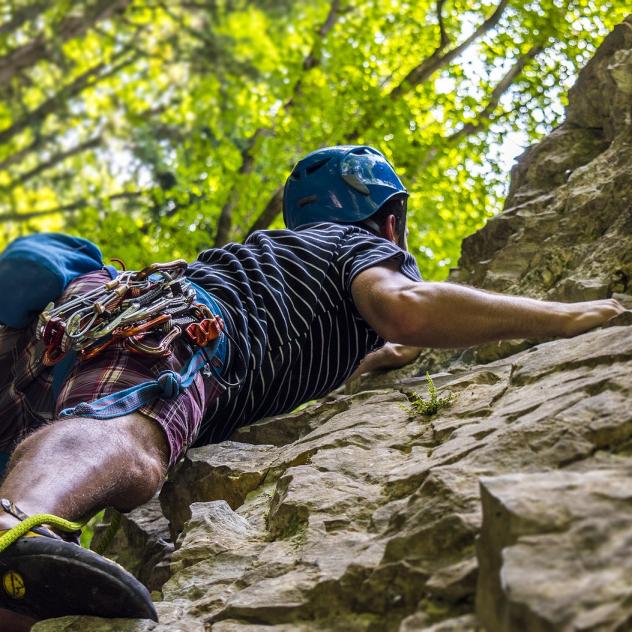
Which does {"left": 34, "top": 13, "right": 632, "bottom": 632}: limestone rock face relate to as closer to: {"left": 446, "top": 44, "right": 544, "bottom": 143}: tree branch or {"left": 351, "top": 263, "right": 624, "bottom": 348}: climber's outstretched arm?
{"left": 351, "top": 263, "right": 624, "bottom": 348}: climber's outstretched arm

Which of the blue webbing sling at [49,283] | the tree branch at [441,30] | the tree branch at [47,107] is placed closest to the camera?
the blue webbing sling at [49,283]

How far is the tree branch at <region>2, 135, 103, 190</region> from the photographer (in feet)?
50.1

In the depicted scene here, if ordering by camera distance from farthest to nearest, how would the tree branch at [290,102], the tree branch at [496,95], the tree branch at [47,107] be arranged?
1. the tree branch at [47,107]
2. the tree branch at [290,102]
3. the tree branch at [496,95]

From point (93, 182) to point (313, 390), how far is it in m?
12.9

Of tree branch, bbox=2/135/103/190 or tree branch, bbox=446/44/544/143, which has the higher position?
tree branch, bbox=2/135/103/190

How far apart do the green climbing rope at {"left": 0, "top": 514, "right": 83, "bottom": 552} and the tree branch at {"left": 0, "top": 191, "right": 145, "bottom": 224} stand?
462 inches

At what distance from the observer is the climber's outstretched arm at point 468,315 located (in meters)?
3.42

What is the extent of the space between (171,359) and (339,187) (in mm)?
1952

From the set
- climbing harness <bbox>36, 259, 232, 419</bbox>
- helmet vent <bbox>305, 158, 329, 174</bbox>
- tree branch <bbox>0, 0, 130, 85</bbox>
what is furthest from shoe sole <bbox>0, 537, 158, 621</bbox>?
tree branch <bbox>0, 0, 130, 85</bbox>

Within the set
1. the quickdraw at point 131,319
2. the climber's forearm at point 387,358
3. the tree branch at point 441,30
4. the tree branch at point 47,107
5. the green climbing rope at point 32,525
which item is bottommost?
the climber's forearm at point 387,358

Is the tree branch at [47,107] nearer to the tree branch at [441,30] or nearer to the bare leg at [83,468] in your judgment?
the tree branch at [441,30]

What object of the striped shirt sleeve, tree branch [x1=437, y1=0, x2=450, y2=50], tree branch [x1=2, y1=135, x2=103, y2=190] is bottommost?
the striped shirt sleeve

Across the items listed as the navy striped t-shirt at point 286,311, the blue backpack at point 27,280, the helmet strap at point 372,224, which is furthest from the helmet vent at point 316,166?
the blue backpack at point 27,280

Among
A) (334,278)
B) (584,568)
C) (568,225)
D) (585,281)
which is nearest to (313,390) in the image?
(334,278)
